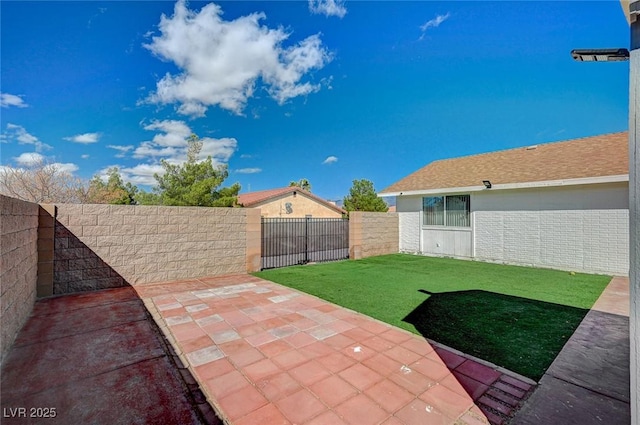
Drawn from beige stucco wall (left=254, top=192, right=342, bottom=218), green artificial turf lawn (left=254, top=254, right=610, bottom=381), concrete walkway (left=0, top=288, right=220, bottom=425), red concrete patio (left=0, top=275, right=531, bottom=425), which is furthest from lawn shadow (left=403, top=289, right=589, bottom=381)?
beige stucco wall (left=254, top=192, right=342, bottom=218)

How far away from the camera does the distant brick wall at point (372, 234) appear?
11.2m

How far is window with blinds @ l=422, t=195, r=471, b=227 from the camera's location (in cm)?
1101

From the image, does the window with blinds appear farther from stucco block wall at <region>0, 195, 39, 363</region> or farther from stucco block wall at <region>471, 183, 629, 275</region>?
stucco block wall at <region>0, 195, 39, 363</region>

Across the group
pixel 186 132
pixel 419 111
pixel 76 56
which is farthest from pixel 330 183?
pixel 76 56

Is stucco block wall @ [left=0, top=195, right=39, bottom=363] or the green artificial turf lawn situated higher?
stucco block wall @ [left=0, top=195, right=39, bottom=363]

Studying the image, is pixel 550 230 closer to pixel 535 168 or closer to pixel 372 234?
pixel 535 168

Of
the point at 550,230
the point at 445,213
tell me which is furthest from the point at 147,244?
the point at 550,230

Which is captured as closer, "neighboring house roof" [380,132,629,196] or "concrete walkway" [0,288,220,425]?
"concrete walkway" [0,288,220,425]

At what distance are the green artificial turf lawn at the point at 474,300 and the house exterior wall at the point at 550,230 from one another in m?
0.74

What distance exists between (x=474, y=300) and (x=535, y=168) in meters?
7.36

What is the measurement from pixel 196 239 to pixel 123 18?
7.64 metres

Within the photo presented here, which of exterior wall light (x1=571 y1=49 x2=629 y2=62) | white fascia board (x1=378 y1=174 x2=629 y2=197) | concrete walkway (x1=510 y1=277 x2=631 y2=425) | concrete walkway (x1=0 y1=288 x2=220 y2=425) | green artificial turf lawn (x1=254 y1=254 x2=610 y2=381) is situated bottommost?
green artificial turf lawn (x1=254 y1=254 x2=610 y2=381)

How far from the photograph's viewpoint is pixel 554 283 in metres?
6.92

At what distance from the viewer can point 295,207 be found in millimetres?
22922
